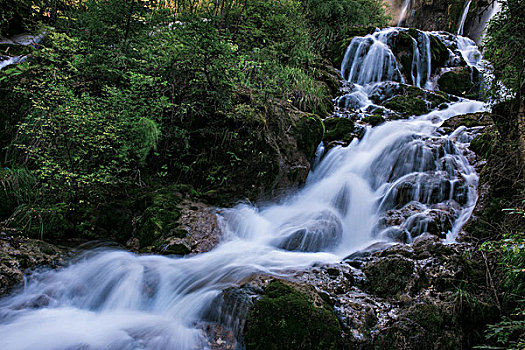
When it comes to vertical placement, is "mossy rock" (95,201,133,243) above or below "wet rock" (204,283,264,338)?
above

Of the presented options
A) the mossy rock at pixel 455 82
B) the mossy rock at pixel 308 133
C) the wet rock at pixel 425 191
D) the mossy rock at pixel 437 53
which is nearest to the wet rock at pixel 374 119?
the mossy rock at pixel 308 133

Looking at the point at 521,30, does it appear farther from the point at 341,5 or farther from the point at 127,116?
the point at 341,5

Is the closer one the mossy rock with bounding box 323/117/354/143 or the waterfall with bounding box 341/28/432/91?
the mossy rock with bounding box 323/117/354/143

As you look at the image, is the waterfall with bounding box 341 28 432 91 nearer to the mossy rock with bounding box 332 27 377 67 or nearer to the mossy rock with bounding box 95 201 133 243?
the mossy rock with bounding box 332 27 377 67

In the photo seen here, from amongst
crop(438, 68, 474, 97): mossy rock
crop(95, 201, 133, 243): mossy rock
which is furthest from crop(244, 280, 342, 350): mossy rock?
crop(438, 68, 474, 97): mossy rock

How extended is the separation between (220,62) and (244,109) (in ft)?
3.34

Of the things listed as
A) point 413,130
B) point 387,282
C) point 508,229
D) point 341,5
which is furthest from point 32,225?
point 341,5

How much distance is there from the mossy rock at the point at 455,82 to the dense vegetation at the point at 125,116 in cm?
897

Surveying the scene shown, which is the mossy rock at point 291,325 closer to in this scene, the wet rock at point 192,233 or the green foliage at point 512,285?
the green foliage at point 512,285

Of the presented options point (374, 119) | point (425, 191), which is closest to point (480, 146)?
point (425, 191)

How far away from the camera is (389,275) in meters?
3.48

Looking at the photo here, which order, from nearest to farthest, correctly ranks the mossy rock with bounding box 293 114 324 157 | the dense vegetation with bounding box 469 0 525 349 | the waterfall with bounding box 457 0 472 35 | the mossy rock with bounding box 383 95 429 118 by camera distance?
the dense vegetation with bounding box 469 0 525 349 < the mossy rock with bounding box 293 114 324 157 < the mossy rock with bounding box 383 95 429 118 < the waterfall with bounding box 457 0 472 35

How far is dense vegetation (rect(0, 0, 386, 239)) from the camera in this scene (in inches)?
171

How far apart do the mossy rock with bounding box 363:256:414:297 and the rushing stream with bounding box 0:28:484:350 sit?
0.81m
